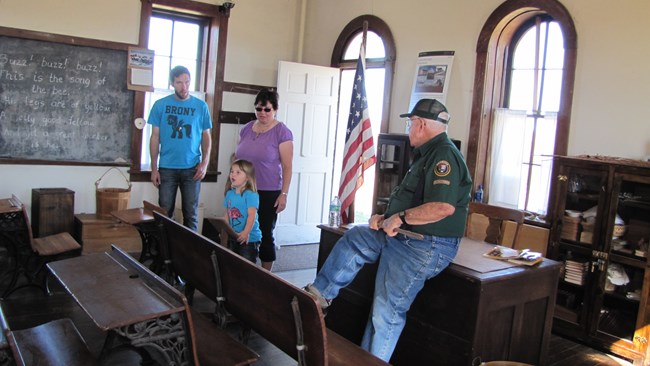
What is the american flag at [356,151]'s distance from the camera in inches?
201

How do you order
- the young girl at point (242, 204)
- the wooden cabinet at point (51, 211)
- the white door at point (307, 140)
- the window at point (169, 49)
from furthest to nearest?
the white door at point (307, 140), the window at point (169, 49), the wooden cabinet at point (51, 211), the young girl at point (242, 204)

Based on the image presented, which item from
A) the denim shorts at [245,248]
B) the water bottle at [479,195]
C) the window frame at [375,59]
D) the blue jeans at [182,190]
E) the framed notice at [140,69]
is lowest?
the denim shorts at [245,248]

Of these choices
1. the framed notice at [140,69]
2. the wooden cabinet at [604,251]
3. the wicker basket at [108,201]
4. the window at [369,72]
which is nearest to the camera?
the wooden cabinet at [604,251]

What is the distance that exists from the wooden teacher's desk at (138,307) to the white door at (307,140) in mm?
3875

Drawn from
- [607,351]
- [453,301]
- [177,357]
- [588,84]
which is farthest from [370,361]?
[588,84]

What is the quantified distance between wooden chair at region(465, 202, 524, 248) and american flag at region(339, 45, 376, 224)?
4.86 ft

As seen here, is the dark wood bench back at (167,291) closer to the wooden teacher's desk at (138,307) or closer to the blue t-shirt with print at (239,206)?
the wooden teacher's desk at (138,307)

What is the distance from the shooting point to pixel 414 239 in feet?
9.00

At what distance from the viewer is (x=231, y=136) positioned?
6.38 meters

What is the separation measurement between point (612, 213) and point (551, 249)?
535 millimetres

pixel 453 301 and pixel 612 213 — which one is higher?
pixel 612 213

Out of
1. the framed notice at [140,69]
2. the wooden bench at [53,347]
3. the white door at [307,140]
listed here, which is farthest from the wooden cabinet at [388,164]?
the wooden bench at [53,347]

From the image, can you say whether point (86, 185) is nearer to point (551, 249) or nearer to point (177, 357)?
point (177, 357)

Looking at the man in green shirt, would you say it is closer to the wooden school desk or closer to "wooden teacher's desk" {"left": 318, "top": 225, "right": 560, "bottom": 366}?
"wooden teacher's desk" {"left": 318, "top": 225, "right": 560, "bottom": 366}
